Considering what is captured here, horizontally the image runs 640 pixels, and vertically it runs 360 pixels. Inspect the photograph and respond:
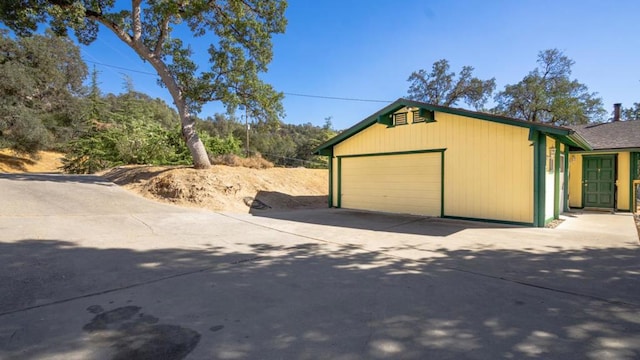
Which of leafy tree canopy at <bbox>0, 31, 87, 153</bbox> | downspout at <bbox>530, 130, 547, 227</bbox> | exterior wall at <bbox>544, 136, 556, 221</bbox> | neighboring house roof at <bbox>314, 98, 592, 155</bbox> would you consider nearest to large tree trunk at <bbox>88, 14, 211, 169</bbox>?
neighboring house roof at <bbox>314, 98, 592, 155</bbox>

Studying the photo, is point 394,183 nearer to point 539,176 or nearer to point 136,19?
point 539,176

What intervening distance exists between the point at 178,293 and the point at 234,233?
316 cm

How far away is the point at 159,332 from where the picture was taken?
241 centimetres

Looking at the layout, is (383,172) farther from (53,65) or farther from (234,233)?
(53,65)

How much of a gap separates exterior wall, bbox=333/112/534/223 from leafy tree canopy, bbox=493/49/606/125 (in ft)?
70.2

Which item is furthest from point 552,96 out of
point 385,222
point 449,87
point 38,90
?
point 38,90

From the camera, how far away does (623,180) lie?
10156 mm

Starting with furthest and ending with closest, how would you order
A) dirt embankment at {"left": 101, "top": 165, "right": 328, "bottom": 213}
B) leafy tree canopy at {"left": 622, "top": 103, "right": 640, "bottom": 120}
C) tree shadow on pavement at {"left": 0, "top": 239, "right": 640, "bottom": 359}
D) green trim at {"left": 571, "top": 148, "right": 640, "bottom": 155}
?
leafy tree canopy at {"left": 622, "top": 103, "right": 640, "bottom": 120} → dirt embankment at {"left": 101, "top": 165, "right": 328, "bottom": 213} → green trim at {"left": 571, "top": 148, "right": 640, "bottom": 155} → tree shadow on pavement at {"left": 0, "top": 239, "right": 640, "bottom": 359}

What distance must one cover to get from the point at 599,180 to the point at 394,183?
7.32 meters

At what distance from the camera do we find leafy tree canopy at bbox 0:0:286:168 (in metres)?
11.3

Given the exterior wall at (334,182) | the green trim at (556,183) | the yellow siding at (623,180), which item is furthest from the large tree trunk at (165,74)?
the yellow siding at (623,180)

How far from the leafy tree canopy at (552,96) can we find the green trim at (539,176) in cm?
2154

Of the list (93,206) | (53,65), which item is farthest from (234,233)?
(53,65)

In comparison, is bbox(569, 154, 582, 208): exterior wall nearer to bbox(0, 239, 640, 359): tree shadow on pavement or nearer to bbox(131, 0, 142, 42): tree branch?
bbox(0, 239, 640, 359): tree shadow on pavement
